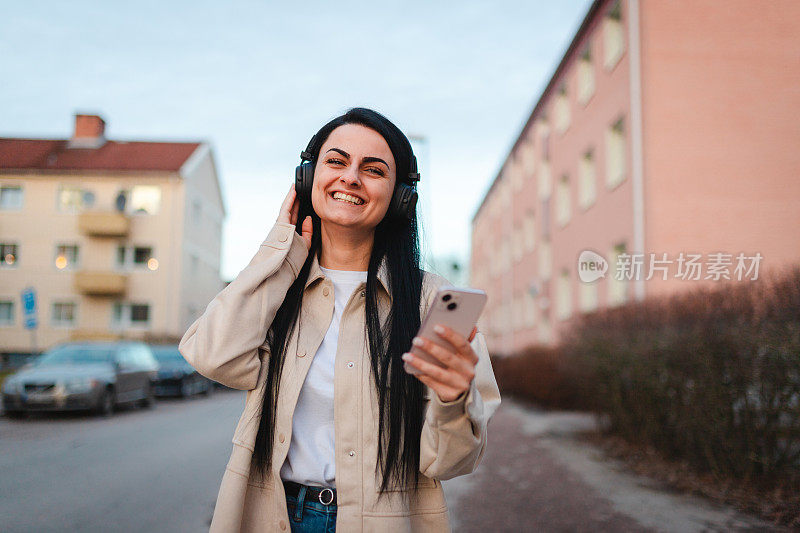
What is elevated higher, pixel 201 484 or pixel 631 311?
A: pixel 631 311

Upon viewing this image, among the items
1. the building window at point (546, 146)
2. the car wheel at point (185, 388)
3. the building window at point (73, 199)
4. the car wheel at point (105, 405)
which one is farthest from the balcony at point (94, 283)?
the building window at point (546, 146)

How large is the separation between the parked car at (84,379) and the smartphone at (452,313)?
33.6 ft

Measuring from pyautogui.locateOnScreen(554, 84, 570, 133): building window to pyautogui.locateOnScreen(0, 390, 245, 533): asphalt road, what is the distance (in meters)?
15.0

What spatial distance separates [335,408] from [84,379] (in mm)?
12446

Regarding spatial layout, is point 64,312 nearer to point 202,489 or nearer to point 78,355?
point 202,489

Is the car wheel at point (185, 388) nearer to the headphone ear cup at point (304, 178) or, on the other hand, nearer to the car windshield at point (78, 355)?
the car windshield at point (78, 355)

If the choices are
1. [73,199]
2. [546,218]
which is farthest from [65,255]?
[546,218]

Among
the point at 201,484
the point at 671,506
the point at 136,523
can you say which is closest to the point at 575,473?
the point at 671,506

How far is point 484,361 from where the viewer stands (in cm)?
183

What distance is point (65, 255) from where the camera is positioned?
4.67m

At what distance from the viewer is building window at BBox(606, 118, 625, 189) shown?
16281 millimetres

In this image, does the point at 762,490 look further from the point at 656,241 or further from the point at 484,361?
the point at 656,241

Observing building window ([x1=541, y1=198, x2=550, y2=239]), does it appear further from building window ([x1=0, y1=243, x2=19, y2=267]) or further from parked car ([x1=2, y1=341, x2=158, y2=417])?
building window ([x1=0, y1=243, x2=19, y2=267])

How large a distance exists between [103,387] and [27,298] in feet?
30.0
